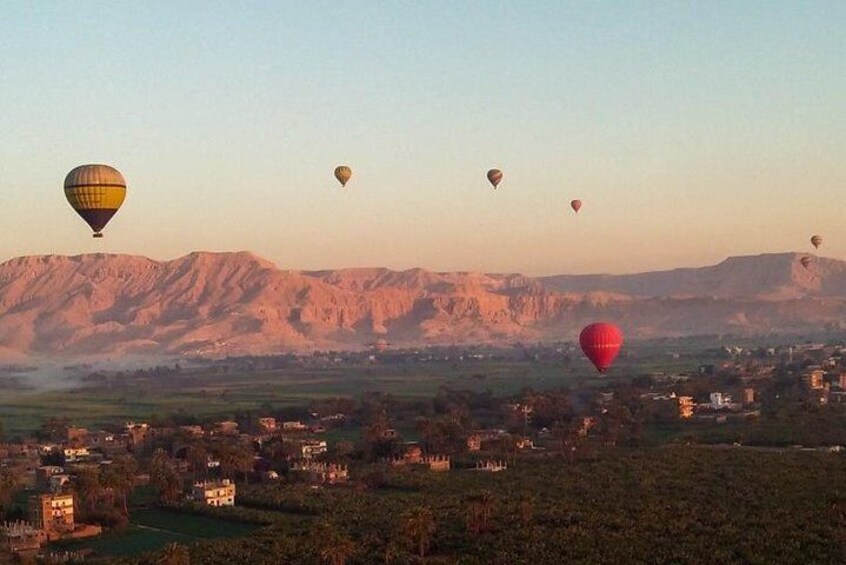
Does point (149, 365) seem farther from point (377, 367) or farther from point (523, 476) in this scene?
point (523, 476)

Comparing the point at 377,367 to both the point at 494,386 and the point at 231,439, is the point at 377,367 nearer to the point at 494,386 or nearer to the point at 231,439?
the point at 494,386

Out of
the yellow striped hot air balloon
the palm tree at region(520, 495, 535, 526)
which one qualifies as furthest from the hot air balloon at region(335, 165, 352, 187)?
the palm tree at region(520, 495, 535, 526)

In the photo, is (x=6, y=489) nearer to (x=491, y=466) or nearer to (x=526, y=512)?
(x=491, y=466)

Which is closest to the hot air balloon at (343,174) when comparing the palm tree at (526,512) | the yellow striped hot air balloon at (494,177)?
the yellow striped hot air balloon at (494,177)

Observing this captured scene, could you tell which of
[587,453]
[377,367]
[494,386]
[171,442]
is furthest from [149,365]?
[587,453]

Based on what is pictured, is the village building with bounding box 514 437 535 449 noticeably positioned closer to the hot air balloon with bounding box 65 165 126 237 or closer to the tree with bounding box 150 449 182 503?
the tree with bounding box 150 449 182 503

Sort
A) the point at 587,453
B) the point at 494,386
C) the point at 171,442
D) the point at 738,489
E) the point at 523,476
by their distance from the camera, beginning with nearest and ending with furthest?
the point at 738,489 → the point at 523,476 → the point at 587,453 → the point at 171,442 → the point at 494,386

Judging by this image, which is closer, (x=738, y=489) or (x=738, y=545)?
(x=738, y=545)

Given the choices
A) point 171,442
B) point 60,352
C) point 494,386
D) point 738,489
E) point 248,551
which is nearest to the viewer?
point 248,551
